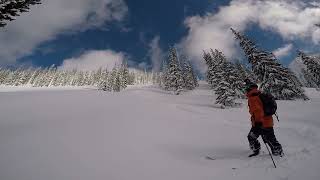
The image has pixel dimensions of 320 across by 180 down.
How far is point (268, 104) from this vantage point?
874 centimetres

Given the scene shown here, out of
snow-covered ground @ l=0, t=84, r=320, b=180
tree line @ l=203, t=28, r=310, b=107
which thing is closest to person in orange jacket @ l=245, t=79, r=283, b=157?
snow-covered ground @ l=0, t=84, r=320, b=180

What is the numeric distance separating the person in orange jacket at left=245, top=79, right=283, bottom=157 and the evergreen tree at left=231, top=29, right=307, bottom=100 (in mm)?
29989

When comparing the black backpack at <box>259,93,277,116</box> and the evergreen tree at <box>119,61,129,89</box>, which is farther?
the evergreen tree at <box>119,61,129,89</box>

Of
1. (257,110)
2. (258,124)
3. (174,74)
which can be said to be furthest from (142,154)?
(174,74)

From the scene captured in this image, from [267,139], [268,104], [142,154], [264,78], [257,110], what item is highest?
[264,78]

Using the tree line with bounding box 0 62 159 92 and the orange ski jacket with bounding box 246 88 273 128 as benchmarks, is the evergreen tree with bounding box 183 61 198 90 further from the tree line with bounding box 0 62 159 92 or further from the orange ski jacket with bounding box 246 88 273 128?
the orange ski jacket with bounding box 246 88 273 128

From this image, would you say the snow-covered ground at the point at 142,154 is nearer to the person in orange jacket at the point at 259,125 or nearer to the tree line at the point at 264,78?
the person in orange jacket at the point at 259,125

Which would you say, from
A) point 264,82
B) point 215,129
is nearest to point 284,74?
point 264,82

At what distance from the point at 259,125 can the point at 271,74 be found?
3107cm

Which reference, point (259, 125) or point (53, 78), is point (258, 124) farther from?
point (53, 78)

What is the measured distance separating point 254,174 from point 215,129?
836 cm

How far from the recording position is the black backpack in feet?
28.5

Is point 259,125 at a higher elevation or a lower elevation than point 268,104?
lower

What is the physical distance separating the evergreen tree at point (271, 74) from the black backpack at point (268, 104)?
1186 inches
